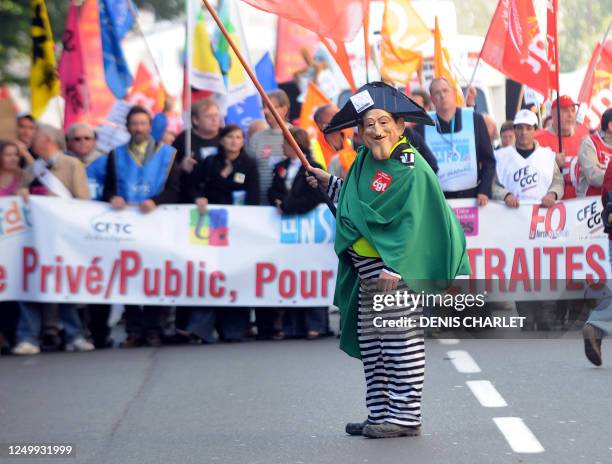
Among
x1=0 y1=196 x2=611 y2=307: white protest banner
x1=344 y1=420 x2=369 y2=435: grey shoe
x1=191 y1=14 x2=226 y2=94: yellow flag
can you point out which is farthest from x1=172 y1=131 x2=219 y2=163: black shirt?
x1=344 y1=420 x2=369 y2=435: grey shoe

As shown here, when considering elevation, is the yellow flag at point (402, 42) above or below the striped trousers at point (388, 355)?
above

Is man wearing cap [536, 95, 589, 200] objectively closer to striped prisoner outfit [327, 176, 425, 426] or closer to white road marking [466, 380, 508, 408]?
white road marking [466, 380, 508, 408]

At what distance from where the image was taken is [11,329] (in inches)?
572

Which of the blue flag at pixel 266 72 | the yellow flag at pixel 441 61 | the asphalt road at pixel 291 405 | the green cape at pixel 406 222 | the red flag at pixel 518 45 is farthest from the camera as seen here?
the blue flag at pixel 266 72

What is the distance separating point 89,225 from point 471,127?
3413 millimetres

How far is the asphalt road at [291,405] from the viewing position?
26.8ft

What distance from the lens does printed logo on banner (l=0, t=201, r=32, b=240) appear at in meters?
14.5

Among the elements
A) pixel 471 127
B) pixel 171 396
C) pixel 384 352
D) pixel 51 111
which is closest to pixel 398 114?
pixel 384 352

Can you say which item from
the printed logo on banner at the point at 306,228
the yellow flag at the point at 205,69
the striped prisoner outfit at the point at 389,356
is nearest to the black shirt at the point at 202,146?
the printed logo on banner at the point at 306,228

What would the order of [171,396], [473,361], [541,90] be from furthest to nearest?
[541,90], [473,361], [171,396]

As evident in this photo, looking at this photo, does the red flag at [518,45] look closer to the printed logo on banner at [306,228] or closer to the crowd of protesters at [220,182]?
the crowd of protesters at [220,182]

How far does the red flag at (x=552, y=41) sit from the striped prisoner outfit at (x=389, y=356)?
7.04m

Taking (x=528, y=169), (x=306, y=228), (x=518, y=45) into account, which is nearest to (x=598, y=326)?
(x=528, y=169)

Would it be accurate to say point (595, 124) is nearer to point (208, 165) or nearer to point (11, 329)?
point (208, 165)
